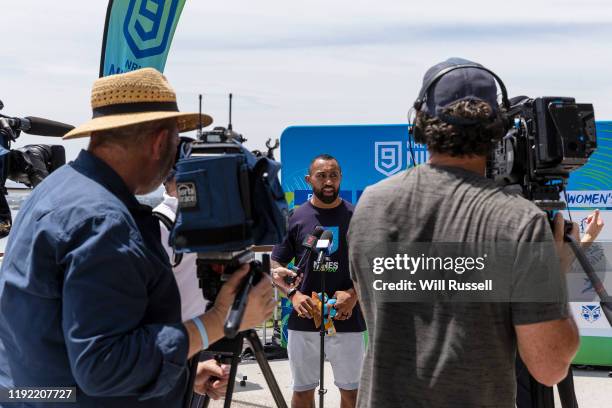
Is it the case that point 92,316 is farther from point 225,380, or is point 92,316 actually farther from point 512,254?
point 512,254

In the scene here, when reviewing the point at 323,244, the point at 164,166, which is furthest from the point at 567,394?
the point at 323,244

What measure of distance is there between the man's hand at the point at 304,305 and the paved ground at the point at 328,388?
149 centimetres

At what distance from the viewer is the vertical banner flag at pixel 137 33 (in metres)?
3.89

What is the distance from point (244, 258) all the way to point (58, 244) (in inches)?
19.1

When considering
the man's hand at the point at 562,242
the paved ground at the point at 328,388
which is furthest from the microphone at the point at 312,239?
the man's hand at the point at 562,242

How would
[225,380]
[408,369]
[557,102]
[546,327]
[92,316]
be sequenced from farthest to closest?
[557,102] < [225,380] < [408,369] < [546,327] < [92,316]

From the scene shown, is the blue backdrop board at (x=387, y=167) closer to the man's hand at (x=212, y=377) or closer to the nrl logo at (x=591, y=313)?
the nrl logo at (x=591, y=313)

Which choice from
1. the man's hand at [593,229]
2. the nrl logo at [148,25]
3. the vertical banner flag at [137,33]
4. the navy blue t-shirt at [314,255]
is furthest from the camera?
the navy blue t-shirt at [314,255]

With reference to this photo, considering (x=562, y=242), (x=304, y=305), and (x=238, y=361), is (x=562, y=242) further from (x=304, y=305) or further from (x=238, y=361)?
(x=304, y=305)

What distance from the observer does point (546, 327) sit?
165cm

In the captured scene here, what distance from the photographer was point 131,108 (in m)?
1.80

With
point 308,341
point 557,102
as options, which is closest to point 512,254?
point 557,102

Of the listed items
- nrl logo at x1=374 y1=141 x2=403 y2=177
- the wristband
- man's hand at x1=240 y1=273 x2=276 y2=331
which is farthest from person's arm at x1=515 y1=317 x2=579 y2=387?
nrl logo at x1=374 y1=141 x2=403 y2=177

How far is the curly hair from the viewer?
1.78 meters
